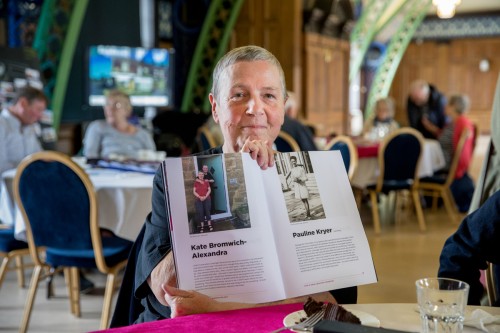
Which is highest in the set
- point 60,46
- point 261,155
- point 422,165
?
point 60,46

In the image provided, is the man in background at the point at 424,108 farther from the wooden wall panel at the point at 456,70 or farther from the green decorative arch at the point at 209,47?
the wooden wall panel at the point at 456,70

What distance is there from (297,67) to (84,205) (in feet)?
22.2

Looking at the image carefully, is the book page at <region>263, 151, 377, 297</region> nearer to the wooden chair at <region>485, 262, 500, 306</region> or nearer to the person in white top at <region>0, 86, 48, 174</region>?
the wooden chair at <region>485, 262, 500, 306</region>

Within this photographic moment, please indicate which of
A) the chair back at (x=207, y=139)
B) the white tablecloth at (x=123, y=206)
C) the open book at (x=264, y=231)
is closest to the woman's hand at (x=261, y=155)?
the open book at (x=264, y=231)

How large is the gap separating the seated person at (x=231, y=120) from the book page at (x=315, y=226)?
0.21m

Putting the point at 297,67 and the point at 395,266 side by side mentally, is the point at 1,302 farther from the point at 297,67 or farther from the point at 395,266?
the point at 297,67

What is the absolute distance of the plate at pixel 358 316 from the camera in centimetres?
118

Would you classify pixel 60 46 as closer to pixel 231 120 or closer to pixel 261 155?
pixel 231 120

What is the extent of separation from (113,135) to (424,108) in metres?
4.82

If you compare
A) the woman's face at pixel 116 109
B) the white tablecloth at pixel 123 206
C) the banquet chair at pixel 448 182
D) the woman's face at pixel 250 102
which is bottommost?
the banquet chair at pixel 448 182

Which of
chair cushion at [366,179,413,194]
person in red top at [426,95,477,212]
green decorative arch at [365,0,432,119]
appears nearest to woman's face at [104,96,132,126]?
chair cushion at [366,179,413,194]

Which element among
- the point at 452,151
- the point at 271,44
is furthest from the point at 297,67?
the point at 452,151

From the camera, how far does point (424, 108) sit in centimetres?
862

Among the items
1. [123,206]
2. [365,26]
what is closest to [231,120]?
[123,206]
